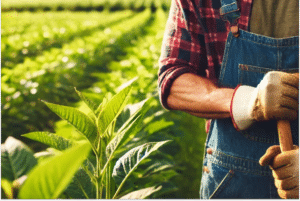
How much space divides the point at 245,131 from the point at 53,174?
3.87ft

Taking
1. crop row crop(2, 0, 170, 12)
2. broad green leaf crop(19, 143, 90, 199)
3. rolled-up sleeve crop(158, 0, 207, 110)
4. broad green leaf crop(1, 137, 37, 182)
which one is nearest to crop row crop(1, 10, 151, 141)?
rolled-up sleeve crop(158, 0, 207, 110)

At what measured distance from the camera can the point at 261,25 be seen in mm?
1520

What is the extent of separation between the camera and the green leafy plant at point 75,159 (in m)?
→ 0.55

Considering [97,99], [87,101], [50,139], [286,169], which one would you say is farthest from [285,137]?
[97,99]

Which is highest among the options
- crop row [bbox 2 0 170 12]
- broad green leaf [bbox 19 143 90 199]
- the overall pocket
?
broad green leaf [bbox 19 143 90 199]

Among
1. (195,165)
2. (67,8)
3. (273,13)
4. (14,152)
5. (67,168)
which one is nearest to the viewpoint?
(67,168)

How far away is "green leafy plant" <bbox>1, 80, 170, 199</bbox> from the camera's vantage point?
21.7 inches

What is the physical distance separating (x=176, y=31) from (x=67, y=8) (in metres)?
33.3

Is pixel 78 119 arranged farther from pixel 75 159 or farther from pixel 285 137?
pixel 285 137

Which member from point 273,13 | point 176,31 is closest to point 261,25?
point 273,13

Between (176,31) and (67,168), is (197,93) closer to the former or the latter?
(176,31)

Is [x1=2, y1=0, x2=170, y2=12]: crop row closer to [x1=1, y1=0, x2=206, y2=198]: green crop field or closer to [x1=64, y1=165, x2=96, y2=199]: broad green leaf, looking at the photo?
[x1=1, y1=0, x2=206, y2=198]: green crop field

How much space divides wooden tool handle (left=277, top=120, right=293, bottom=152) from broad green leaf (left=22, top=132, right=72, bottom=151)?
2.53 ft

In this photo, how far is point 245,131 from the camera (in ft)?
5.18
